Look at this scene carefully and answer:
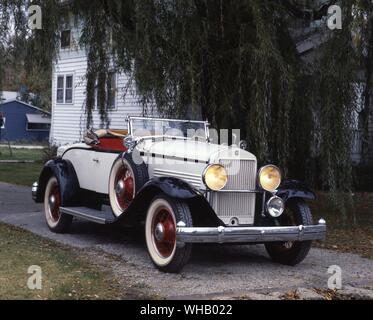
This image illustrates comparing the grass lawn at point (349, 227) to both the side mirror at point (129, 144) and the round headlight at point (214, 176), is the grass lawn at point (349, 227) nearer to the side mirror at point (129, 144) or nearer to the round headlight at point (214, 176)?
the round headlight at point (214, 176)

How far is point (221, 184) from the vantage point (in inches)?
268

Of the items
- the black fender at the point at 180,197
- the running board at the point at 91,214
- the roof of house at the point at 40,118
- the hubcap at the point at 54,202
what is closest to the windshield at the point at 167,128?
the running board at the point at 91,214

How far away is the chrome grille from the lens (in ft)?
23.0

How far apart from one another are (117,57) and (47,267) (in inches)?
161

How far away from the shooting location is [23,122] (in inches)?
1790

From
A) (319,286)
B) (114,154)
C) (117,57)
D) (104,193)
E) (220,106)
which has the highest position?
(117,57)

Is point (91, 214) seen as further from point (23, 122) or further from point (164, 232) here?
point (23, 122)

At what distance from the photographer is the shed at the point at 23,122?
44513mm

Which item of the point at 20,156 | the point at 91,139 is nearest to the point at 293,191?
the point at 91,139

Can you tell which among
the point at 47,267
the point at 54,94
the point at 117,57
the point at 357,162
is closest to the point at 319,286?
the point at 47,267

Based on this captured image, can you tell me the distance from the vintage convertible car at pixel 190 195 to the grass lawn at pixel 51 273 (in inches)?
26.2

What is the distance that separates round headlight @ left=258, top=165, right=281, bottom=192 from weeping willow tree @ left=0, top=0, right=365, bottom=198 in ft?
5.25

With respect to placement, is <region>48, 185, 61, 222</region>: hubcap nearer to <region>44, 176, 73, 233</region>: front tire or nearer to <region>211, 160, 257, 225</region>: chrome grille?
<region>44, 176, 73, 233</region>: front tire
